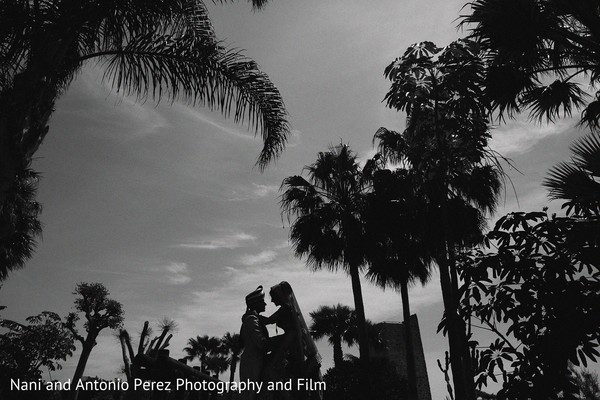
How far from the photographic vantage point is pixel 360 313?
1523cm

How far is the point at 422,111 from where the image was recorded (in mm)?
8039

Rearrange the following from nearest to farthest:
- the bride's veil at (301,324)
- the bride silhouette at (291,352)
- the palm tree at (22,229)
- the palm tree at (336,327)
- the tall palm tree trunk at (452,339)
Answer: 1. the bride silhouette at (291,352)
2. the bride's veil at (301,324)
3. the tall palm tree trunk at (452,339)
4. the palm tree at (22,229)
5. the palm tree at (336,327)

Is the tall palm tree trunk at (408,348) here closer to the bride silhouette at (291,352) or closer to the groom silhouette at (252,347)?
the bride silhouette at (291,352)

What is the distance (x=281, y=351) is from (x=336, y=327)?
19.4 metres

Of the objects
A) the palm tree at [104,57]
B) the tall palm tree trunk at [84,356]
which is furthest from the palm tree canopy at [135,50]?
the tall palm tree trunk at [84,356]

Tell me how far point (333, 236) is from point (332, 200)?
1480 mm

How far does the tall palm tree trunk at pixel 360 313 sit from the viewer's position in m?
14.7

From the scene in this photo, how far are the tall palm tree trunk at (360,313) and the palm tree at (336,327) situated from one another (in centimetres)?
811

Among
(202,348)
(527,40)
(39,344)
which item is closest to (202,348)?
(202,348)

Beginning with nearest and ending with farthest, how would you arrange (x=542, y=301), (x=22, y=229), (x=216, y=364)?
1. (x=542, y=301)
2. (x=22, y=229)
3. (x=216, y=364)

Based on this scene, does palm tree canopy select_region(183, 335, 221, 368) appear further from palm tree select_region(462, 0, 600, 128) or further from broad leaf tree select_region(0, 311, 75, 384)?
palm tree select_region(462, 0, 600, 128)

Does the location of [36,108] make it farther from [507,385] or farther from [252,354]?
[507,385]

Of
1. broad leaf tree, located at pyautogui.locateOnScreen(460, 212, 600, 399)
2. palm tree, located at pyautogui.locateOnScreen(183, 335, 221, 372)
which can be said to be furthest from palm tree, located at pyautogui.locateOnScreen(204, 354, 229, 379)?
broad leaf tree, located at pyautogui.locateOnScreen(460, 212, 600, 399)

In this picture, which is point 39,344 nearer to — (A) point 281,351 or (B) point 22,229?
(B) point 22,229
